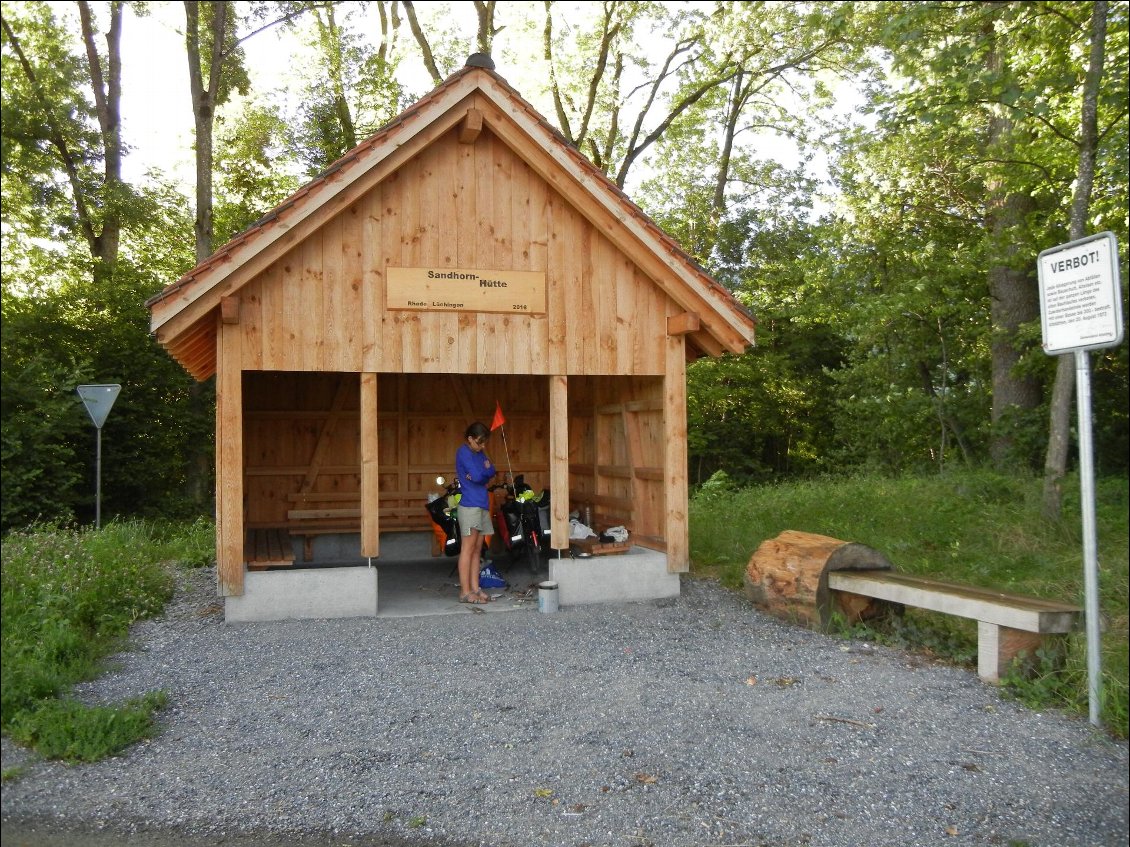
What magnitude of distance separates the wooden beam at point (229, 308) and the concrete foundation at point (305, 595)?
7.49 feet

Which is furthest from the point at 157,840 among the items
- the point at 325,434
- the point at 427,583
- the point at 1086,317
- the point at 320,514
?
the point at 325,434

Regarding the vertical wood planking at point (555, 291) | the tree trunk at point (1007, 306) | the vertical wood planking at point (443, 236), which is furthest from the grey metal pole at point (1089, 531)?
the tree trunk at point (1007, 306)

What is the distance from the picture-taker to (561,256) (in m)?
8.98

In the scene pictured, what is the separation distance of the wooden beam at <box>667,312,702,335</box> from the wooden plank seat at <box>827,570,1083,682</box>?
312cm

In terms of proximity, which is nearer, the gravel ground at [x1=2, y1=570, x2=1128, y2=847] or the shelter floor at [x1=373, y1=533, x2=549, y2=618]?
the gravel ground at [x1=2, y1=570, x2=1128, y2=847]

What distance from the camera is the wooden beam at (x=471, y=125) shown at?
27.5 ft

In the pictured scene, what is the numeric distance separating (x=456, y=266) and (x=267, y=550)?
12.2 feet

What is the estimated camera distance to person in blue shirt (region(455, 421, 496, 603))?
9.00 m

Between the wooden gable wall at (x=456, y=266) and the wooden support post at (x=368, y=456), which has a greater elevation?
the wooden gable wall at (x=456, y=266)

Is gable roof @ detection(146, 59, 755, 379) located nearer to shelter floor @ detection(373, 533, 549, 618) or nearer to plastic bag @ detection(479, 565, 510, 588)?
shelter floor @ detection(373, 533, 549, 618)

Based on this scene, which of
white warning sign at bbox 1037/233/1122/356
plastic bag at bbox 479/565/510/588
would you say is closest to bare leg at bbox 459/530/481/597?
plastic bag at bbox 479/565/510/588

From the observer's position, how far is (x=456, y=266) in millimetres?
8656

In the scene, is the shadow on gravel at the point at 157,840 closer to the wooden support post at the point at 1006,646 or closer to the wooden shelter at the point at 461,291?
the wooden support post at the point at 1006,646

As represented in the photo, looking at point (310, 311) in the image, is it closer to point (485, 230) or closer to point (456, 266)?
point (456, 266)
